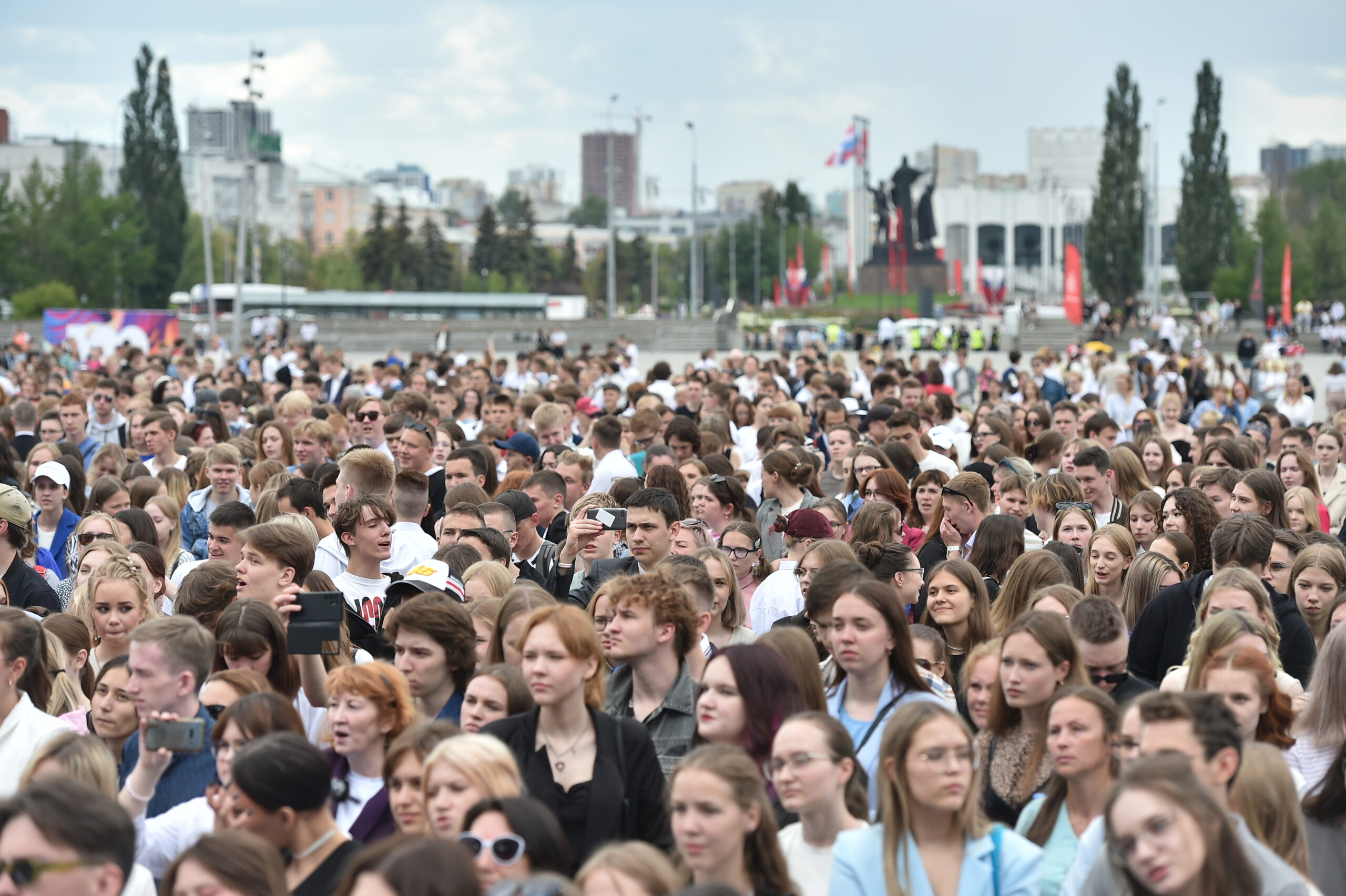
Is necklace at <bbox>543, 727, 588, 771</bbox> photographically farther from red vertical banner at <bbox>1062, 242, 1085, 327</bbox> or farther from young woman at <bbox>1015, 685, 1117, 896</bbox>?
red vertical banner at <bbox>1062, 242, 1085, 327</bbox>

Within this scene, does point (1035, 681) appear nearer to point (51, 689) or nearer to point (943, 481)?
point (51, 689)

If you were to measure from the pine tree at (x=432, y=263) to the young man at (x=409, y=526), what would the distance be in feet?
331

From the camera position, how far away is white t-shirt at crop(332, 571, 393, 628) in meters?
7.01

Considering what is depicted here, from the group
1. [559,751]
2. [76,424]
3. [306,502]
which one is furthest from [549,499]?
[76,424]

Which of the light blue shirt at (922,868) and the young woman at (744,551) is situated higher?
Answer: the young woman at (744,551)

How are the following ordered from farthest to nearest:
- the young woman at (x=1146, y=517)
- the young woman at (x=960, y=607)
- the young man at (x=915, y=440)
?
the young man at (x=915, y=440) < the young woman at (x=1146, y=517) < the young woman at (x=960, y=607)

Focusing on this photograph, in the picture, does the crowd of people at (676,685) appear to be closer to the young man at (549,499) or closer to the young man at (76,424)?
the young man at (549,499)

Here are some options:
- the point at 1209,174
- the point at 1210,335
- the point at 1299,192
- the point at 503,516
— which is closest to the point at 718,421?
the point at 503,516

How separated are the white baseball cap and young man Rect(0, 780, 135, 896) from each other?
20.1 ft

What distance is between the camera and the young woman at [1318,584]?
271 inches

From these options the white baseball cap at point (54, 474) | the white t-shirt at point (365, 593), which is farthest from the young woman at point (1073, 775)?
the white baseball cap at point (54, 474)

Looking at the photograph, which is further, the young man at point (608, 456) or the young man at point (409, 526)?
the young man at point (608, 456)

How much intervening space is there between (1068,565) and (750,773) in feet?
13.2

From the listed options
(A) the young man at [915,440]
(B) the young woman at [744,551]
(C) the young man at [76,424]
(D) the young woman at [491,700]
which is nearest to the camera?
(D) the young woman at [491,700]
